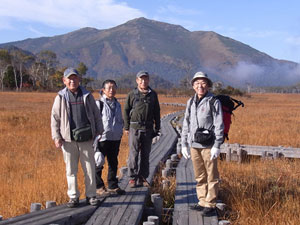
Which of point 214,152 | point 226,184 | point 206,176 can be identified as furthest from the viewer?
point 226,184

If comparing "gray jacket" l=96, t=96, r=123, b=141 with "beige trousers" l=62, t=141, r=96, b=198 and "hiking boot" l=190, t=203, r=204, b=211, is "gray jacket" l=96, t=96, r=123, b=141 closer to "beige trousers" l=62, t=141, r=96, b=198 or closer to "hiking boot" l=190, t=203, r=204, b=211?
"beige trousers" l=62, t=141, r=96, b=198

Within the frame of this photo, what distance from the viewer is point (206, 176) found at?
420 cm

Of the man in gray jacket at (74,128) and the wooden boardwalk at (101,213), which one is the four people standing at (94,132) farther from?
the wooden boardwalk at (101,213)

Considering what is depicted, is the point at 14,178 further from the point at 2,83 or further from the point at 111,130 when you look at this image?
the point at 2,83

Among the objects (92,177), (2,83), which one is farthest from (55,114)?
(2,83)

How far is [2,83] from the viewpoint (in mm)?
64562

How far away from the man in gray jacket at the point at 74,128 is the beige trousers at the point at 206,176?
124cm

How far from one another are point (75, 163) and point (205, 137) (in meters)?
1.56

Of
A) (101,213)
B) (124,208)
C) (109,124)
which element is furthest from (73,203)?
(109,124)

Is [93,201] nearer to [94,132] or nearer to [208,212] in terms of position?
[94,132]

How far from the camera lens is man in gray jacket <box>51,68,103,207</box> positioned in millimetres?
4027

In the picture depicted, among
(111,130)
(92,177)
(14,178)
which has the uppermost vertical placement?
(111,130)

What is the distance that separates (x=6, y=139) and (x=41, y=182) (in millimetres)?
5854

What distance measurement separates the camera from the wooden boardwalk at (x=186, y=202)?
3775 mm
